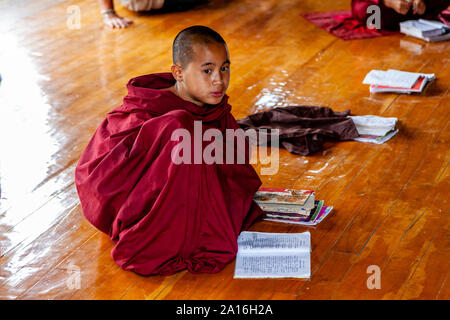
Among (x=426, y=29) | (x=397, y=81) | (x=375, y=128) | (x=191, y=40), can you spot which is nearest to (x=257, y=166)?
(x=375, y=128)

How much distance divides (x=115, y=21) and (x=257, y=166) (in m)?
2.53

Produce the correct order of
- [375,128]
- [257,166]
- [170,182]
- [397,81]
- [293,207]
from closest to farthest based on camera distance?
1. [170,182]
2. [293,207]
3. [257,166]
4. [375,128]
5. [397,81]

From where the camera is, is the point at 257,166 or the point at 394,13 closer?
the point at 257,166

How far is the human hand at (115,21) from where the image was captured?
485 centimetres

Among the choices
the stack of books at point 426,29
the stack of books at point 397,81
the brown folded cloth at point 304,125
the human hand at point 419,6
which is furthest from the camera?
the human hand at point 419,6

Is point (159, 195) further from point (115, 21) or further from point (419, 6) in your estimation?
point (115, 21)

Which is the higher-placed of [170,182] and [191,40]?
[191,40]

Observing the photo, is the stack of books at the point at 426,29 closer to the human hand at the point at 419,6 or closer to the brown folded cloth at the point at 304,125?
the human hand at the point at 419,6

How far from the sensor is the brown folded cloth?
2941 mm

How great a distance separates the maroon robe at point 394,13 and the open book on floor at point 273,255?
2.60 metres

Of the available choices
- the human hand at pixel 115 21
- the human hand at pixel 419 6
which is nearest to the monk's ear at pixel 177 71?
the human hand at pixel 419 6

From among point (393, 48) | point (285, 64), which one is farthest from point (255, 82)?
point (393, 48)

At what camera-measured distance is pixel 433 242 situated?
220cm

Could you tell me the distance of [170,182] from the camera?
204cm
